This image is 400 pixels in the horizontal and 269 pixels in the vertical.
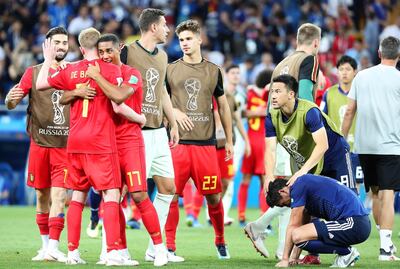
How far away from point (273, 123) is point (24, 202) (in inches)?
508

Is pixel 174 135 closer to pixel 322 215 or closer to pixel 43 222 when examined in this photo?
pixel 43 222

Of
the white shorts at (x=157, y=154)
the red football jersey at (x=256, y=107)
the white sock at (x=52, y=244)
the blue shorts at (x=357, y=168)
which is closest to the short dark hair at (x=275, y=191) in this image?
the white shorts at (x=157, y=154)

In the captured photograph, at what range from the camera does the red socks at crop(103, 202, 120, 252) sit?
9.84 meters

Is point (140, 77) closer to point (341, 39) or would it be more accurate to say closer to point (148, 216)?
point (148, 216)

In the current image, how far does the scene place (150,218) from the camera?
399 inches

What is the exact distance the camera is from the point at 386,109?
11797mm

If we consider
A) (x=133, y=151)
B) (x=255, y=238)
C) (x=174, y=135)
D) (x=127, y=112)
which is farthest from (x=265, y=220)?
(x=127, y=112)

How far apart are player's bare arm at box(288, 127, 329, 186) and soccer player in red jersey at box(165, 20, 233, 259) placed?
1.57 m

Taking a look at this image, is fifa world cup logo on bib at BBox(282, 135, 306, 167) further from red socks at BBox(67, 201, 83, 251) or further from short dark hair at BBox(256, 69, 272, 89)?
short dark hair at BBox(256, 69, 272, 89)

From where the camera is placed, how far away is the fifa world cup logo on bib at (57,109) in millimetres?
11422

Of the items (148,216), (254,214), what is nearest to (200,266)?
(148,216)

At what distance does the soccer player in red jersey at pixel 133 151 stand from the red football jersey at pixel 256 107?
732 cm

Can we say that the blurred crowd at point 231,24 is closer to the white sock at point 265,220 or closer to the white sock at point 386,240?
the white sock at point 386,240

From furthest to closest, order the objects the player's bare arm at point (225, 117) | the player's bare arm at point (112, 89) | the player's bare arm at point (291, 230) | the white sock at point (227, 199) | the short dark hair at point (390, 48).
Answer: the white sock at point (227, 199), the player's bare arm at point (225, 117), the short dark hair at point (390, 48), the player's bare arm at point (291, 230), the player's bare arm at point (112, 89)
